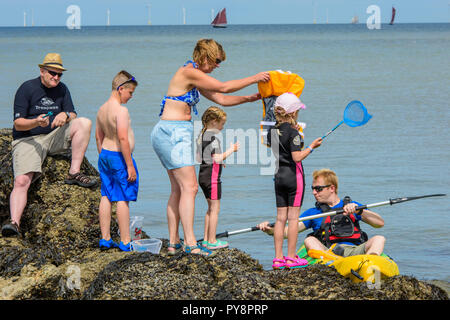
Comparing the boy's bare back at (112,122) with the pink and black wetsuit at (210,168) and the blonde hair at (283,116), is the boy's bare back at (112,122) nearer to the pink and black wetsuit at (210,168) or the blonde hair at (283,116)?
the pink and black wetsuit at (210,168)

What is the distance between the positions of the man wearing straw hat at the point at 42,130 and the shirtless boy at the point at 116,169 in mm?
884

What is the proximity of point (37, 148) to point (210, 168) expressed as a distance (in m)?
1.92

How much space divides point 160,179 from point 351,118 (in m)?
6.37

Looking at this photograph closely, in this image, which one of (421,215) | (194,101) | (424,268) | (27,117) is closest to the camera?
(194,101)

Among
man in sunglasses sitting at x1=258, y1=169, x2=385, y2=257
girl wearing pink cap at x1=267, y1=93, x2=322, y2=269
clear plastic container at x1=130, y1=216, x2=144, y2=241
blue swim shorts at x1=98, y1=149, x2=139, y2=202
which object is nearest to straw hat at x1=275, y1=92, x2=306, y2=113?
girl wearing pink cap at x1=267, y1=93, x2=322, y2=269

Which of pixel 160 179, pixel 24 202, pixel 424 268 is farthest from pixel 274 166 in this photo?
pixel 160 179

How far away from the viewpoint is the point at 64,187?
7.37 m

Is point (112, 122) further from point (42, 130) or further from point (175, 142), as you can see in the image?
point (42, 130)

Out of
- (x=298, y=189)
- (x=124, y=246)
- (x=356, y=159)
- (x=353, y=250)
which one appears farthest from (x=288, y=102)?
(x=356, y=159)

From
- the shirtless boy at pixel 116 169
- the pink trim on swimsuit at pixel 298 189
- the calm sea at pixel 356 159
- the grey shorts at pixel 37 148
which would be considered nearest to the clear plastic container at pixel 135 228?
the shirtless boy at pixel 116 169

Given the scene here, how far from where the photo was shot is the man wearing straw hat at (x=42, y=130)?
23.2ft

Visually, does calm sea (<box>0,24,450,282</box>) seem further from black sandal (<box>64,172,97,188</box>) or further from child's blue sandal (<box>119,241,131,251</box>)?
child's blue sandal (<box>119,241,131,251</box>)

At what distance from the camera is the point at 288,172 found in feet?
20.7
